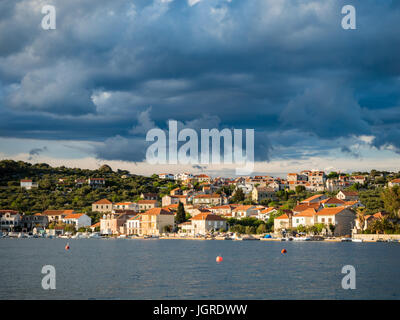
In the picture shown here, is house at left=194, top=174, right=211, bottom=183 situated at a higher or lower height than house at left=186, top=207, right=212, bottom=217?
higher

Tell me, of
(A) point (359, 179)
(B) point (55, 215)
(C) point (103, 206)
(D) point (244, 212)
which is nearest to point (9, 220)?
(B) point (55, 215)

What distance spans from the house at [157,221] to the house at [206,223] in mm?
8153

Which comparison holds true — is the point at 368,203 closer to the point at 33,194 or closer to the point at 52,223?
the point at 52,223

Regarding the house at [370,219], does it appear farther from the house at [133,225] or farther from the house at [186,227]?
A: the house at [133,225]

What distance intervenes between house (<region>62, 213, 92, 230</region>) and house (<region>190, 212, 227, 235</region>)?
1173 inches

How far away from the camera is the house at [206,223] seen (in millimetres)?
103838

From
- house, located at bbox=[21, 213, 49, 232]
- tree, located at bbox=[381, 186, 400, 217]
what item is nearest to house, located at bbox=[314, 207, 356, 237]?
tree, located at bbox=[381, 186, 400, 217]

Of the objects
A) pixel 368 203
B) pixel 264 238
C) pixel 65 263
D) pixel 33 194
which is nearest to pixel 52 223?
pixel 33 194

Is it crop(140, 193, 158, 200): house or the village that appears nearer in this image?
the village

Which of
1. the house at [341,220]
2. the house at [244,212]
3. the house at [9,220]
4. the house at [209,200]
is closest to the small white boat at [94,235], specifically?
the house at [9,220]

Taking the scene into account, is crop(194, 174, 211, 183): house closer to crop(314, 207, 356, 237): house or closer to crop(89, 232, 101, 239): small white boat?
crop(89, 232, 101, 239): small white boat

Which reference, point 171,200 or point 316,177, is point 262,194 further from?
point 316,177

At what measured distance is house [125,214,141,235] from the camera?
116 m

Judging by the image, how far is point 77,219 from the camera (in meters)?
122
